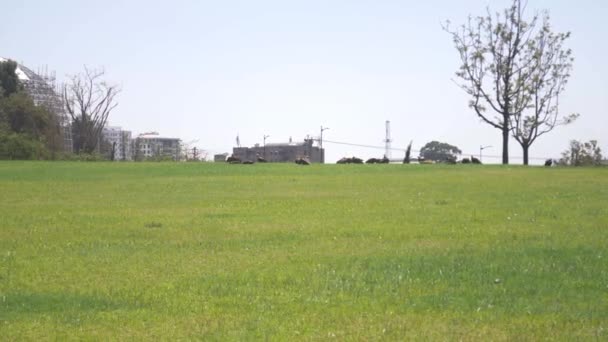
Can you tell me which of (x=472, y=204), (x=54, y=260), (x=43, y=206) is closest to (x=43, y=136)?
(x=43, y=206)

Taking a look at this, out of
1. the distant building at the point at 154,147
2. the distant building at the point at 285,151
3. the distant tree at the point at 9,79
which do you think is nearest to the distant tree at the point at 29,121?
the distant tree at the point at 9,79

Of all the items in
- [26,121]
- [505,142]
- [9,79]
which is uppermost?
[9,79]

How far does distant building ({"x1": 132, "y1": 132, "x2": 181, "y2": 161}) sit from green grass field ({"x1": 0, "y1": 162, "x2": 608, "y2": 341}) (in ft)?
161

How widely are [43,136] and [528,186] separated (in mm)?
49971

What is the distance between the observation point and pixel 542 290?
345 inches

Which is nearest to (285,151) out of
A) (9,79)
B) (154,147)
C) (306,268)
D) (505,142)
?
(154,147)

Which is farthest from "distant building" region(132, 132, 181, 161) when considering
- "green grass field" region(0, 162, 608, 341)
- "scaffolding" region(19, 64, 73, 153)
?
"green grass field" region(0, 162, 608, 341)

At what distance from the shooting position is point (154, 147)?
11138 cm

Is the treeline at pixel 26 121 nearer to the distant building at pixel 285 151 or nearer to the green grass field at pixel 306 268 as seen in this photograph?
the distant building at pixel 285 151

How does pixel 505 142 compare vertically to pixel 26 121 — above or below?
below

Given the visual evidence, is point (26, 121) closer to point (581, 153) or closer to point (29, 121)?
point (29, 121)

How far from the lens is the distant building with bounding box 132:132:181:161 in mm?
76062

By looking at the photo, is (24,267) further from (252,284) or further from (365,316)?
(365,316)

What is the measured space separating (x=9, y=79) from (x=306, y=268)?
67.0 m
